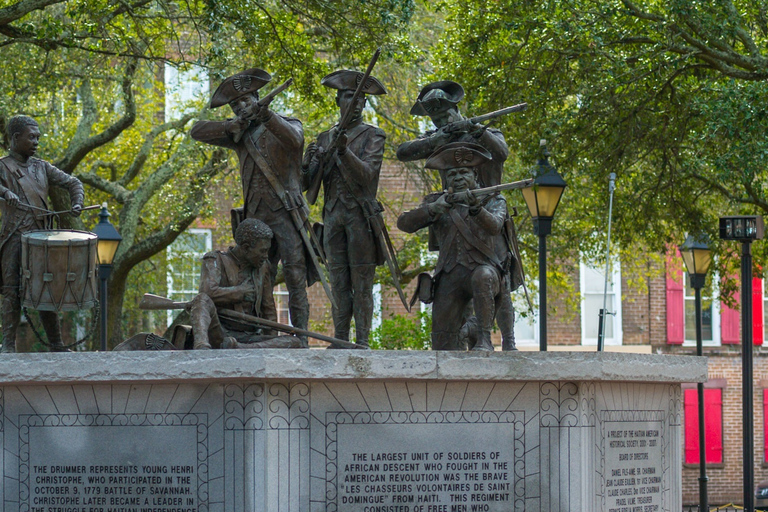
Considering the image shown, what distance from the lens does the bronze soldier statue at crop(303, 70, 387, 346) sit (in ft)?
33.1

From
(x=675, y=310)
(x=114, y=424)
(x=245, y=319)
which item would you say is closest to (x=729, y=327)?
(x=675, y=310)

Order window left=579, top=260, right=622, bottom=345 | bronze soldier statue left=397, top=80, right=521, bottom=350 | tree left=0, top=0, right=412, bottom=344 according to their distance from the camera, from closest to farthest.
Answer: bronze soldier statue left=397, top=80, right=521, bottom=350 < tree left=0, top=0, right=412, bottom=344 < window left=579, top=260, right=622, bottom=345

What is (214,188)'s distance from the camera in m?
23.1

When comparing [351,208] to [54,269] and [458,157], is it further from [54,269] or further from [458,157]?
[54,269]

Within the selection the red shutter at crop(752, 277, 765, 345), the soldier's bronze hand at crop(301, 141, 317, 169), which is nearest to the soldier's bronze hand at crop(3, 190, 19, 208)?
the soldier's bronze hand at crop(301, 141, 317, 169)

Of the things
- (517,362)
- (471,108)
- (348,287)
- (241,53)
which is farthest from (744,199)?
(517,362)

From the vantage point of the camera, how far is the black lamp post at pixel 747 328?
1402 cm

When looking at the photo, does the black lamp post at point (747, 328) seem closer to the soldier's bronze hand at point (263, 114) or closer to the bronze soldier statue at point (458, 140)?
the bronze soldier statue at point (458, 140)

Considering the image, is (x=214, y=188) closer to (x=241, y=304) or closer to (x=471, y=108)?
(x=471, y=108)

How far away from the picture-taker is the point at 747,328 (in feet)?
48.1

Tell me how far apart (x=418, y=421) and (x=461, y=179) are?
6.56ft

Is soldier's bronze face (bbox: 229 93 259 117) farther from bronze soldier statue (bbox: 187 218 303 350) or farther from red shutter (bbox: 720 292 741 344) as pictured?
red shutter (bbox: 720 292 741 344)

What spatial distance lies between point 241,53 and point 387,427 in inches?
530

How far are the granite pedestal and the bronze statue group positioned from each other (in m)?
0.96
